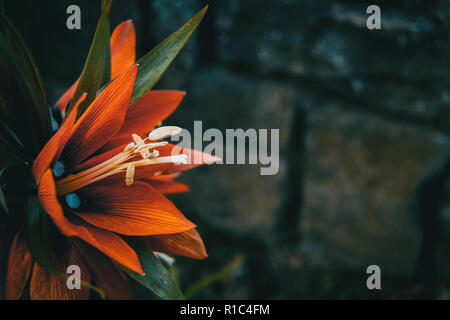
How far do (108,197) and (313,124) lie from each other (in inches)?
31.3

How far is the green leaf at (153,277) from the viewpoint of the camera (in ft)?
1.24

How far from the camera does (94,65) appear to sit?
39 cm

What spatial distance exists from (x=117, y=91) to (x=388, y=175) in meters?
0.90

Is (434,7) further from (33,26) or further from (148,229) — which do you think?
(33,26)

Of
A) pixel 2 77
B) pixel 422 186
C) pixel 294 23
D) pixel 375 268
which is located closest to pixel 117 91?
pixel 2 77

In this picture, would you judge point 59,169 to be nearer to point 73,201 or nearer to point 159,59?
point 73,201

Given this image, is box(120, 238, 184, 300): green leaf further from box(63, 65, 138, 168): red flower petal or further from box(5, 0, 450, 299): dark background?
box(5, 0, 450, 299): dark background

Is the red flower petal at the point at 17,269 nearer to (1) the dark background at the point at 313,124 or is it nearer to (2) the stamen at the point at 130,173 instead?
(2) the stamen at the point at 130,173

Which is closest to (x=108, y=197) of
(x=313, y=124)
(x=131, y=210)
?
(x=131, y=210)

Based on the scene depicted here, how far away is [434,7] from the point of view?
2.93 feet

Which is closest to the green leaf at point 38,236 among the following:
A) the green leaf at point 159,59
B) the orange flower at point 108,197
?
the orange flower at point 108,197

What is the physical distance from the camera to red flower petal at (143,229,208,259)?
416mm

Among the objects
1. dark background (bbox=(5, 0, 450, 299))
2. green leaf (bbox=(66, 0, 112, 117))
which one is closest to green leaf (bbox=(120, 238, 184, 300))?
green leaf (bbox=(66, 0, 112, 117))

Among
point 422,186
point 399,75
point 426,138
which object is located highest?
point 399,75
